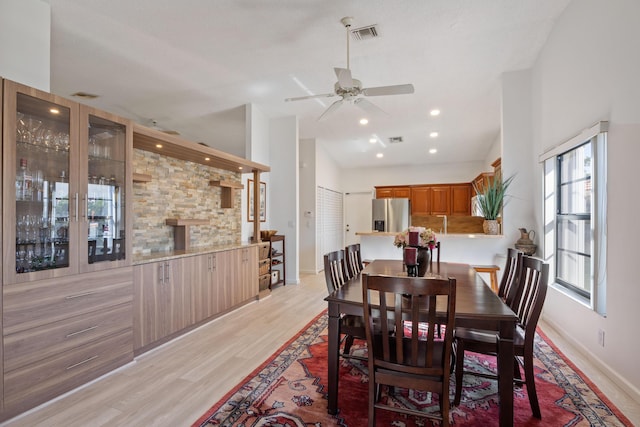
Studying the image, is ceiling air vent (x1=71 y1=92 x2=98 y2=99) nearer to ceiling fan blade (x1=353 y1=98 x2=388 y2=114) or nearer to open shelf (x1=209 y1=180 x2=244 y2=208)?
open shelf (x1=209 y1=180 x2=244 y2=208)

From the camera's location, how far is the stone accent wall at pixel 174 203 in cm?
340

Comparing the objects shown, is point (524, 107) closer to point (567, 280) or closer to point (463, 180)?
point (567, 280)

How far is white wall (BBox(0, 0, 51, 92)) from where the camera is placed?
7.45 feet

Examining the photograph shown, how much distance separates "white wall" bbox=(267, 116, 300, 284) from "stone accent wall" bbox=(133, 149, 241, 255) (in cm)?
99

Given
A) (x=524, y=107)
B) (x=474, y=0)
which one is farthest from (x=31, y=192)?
(x=524, y=107)

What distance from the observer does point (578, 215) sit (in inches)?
119

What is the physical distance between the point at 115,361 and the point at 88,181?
141 centimetres

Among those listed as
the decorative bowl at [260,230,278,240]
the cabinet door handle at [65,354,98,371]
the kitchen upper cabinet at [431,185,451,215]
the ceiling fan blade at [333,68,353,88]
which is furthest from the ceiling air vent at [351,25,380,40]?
the kitchen upper cabinet at [431,185,451,215]

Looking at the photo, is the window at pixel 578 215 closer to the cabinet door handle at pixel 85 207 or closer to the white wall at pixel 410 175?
the cabinet door handle at pixel 85 207

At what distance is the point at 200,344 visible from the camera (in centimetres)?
295

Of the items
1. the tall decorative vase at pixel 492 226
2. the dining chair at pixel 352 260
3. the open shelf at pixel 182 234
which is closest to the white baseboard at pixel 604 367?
the tall decorative vase at pixel 492 226

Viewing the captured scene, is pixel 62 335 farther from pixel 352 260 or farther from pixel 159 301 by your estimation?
pixel 352 260

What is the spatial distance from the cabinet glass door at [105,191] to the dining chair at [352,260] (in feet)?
6.30

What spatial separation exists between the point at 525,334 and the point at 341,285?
4.06 feet
